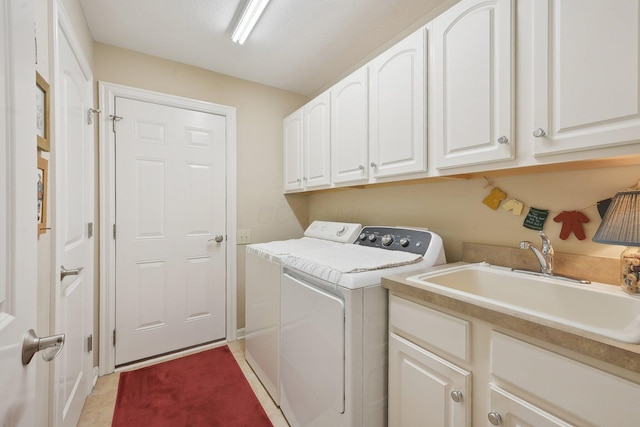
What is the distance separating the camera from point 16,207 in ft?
1.66

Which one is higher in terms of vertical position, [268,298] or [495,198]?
[495,198]

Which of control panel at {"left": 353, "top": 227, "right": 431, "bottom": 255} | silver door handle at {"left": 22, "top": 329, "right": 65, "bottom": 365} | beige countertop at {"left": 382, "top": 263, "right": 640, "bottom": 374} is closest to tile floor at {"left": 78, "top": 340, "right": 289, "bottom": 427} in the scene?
control panel at {"left": 353, "top": 227, "right": 431, "bottom": 255}

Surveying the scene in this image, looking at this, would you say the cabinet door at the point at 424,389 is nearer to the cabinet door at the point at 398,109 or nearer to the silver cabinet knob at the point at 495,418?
the silver cabinet knob at the point at 495,418

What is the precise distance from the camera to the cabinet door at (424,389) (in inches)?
36.6

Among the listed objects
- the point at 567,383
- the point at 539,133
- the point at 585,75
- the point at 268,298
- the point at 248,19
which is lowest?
the point at 268,298

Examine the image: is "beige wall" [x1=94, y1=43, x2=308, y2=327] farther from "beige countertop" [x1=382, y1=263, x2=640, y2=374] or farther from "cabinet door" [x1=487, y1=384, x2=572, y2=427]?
"cabinet door" [x1=487, y1=384, x2=572, y2=427]

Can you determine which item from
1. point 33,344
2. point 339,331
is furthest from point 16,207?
point 339,331

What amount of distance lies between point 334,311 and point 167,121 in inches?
80.8

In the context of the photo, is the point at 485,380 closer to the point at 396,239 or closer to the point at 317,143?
the point at 396,239

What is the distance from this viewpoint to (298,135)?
2.48 m

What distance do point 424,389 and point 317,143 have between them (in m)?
1.74

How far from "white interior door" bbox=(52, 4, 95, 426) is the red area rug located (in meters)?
0.26

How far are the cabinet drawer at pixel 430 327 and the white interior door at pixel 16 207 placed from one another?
3.54 ft

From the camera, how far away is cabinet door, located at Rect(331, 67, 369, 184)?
A: 175 cm
